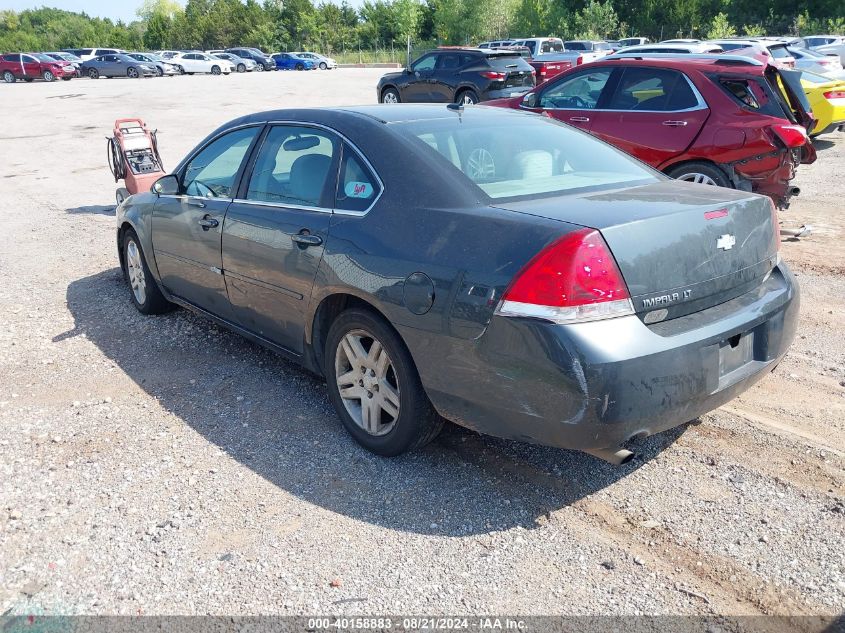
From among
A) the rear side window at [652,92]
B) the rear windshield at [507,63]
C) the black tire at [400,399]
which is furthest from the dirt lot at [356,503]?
the rear windshield at [507,63]

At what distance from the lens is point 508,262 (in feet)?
9.64

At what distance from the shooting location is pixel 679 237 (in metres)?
3.03

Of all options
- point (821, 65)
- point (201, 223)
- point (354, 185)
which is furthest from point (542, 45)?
point (354, 185)

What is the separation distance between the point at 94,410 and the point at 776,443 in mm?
3692

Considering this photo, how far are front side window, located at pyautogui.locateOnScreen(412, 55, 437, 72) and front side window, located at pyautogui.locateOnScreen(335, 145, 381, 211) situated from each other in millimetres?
17821

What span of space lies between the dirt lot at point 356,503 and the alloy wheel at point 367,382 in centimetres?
19

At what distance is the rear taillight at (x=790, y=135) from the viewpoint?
23.9 ft

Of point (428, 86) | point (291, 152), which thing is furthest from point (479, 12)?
point (291, 152)

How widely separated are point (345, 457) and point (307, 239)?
1109 mm

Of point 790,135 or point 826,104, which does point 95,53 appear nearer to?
point 826,104

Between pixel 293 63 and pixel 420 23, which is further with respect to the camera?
pixel 420 23

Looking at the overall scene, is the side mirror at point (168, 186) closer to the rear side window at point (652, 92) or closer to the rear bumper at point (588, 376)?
the rear bumper at point (588, 376)

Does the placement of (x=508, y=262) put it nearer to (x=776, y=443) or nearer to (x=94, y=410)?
(x=776, y=443)

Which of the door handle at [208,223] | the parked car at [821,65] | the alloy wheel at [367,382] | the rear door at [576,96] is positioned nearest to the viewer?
the alloy wheel at [367,382]
